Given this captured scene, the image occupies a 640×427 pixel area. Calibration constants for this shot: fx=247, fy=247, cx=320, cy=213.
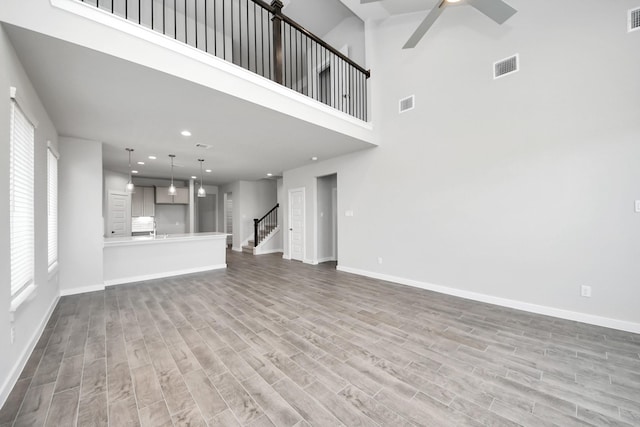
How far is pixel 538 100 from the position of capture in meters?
3.18

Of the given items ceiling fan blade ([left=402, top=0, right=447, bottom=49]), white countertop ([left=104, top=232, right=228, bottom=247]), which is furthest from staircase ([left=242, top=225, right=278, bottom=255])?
ceiling fan blade ([left=402, top=0, right=447, bottom=49])

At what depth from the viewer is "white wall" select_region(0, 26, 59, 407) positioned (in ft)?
5.83

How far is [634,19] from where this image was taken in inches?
104

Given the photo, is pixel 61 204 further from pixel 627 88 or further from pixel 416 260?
pixel 627 88

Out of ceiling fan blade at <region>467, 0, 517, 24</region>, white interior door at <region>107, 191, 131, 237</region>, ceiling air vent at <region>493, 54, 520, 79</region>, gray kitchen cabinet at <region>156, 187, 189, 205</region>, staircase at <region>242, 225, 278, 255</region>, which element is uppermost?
ceiling fan blade at <region>467, 0, 517, 24</region>

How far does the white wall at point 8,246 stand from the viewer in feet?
5.83

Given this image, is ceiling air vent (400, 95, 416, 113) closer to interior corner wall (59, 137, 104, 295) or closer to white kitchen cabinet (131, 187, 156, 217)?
interior corner wall (59, 137, 104, 295)

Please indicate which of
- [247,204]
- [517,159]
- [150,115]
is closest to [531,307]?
[517,159]

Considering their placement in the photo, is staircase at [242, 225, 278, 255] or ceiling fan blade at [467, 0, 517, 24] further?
staircase at [242, 225, 278, 255]

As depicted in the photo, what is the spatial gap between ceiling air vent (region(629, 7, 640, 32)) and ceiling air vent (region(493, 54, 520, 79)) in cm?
95

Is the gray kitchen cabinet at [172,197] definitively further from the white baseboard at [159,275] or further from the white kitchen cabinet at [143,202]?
the white baseboard at [159,275]

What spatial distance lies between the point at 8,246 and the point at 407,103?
528cm

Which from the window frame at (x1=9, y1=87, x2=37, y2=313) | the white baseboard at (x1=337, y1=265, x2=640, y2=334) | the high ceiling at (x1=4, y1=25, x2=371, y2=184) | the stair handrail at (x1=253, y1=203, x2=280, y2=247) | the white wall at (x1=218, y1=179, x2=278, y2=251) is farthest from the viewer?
the white wall at (x1=218, y1=179, x2=278, y2=251)

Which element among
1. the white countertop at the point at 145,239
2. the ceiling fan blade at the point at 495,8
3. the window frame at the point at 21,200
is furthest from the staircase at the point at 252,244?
the ceiling fan blade at the point at 495,8
